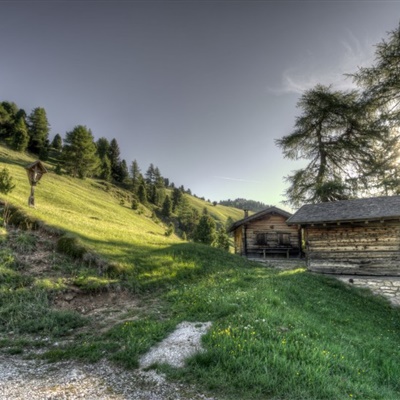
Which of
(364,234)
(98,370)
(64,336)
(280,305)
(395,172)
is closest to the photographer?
(98,370)

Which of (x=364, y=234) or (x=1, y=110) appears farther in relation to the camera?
(x=1, y=110)

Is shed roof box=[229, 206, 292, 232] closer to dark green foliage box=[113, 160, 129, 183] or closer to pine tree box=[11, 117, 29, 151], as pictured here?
pine tree box=[11, 117, 29, 151]

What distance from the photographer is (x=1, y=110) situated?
68.6 meters

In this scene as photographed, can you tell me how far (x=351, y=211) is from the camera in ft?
64.9

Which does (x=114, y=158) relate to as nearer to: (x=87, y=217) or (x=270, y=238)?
(x=87, y=217)

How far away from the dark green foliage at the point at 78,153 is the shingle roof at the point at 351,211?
56725mm

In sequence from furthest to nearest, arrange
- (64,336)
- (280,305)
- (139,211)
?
(139,211) < (280,305) < (64,336)

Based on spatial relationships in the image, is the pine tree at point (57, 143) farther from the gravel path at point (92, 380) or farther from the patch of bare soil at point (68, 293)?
the gravel path at point (92, 380)

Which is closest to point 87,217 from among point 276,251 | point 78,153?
point 276,251

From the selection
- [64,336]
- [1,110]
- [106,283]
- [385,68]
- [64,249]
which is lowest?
[64,336]

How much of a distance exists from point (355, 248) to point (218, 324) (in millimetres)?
14962

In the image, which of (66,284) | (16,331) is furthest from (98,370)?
(66,284)

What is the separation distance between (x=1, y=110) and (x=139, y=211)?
142ft

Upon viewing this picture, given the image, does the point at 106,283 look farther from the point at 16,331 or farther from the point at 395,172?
the point at 395,172
